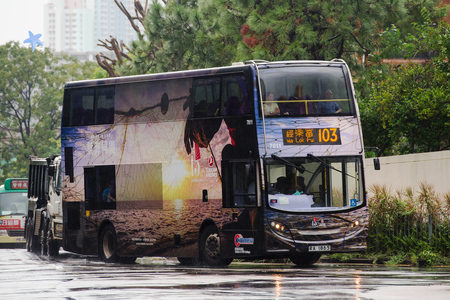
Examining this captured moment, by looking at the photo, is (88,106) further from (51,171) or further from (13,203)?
(13,203)

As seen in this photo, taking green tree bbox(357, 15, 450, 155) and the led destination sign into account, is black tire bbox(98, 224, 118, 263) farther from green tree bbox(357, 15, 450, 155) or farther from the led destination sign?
green tree bbox(357, 15, 450, 155)

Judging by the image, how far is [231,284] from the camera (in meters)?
13.2

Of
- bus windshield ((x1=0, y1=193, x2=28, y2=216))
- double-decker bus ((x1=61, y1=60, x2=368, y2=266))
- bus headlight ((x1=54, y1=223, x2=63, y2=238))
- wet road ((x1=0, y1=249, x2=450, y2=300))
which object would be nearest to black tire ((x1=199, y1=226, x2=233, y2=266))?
double-decker bus ((x1=61, y1=60, x2=368, y2=266))

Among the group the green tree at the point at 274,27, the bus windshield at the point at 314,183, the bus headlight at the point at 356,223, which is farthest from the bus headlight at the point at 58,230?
the bus headlight at the point at 356,223

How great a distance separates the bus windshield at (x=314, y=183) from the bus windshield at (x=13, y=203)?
83.5ft

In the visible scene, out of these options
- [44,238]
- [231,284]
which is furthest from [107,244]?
[231,284]

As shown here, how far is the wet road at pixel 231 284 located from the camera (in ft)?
37.5

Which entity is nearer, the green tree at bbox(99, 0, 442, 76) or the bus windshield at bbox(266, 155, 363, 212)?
the bus windshield at bbox(266, 155, 363, 212)

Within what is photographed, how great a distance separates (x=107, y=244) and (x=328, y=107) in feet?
23.7

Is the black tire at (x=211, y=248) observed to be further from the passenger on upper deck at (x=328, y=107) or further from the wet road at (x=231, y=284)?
the passenger on upper deck at (x=328, y=107)

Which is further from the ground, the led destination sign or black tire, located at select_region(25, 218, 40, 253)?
the led destination sign

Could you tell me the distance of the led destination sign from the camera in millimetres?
17078

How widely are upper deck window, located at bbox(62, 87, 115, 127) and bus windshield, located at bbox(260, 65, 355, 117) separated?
491 centimetres

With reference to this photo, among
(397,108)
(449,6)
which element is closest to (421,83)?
(397,108)
